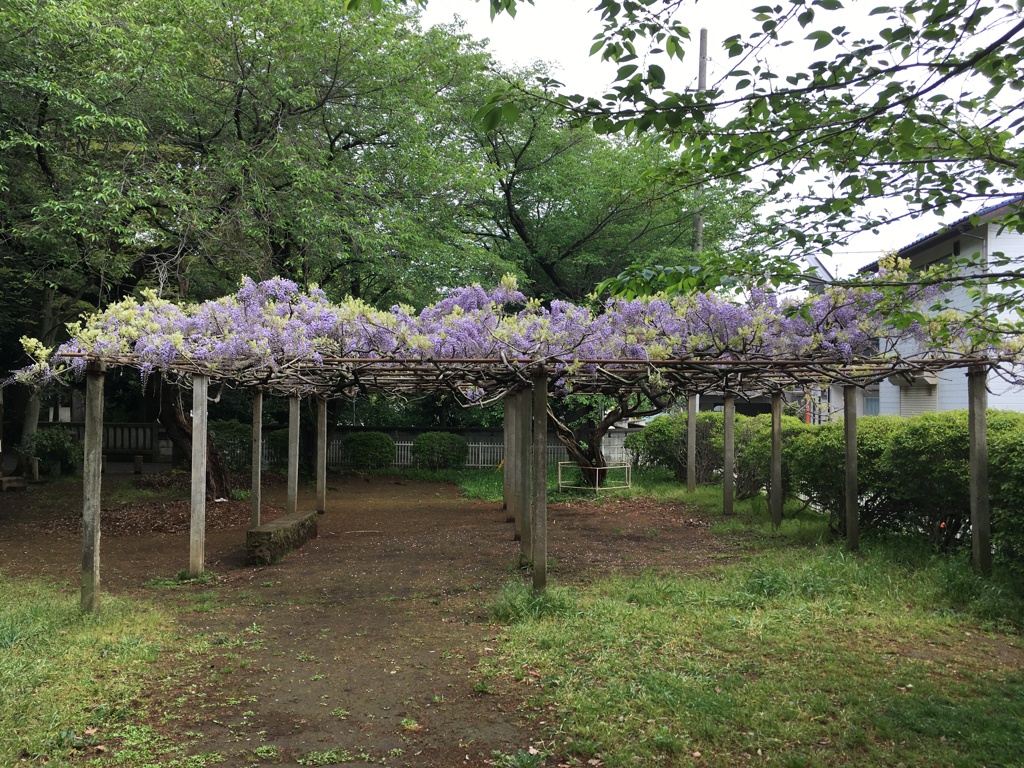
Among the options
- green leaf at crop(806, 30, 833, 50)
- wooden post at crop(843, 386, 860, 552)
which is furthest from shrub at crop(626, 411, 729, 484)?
green leaf at crop(806, 30, 833, 50)

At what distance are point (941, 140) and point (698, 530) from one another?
863 cm

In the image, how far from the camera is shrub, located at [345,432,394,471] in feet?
74.3

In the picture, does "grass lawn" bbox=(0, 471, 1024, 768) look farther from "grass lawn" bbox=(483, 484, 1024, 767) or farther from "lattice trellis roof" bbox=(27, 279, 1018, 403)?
"lattice trellis roof" bbox=(27, 279, 1018, 403)

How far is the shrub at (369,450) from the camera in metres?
22.7

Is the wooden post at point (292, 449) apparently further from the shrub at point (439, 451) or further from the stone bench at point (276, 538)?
the shrub at point (439, 451)

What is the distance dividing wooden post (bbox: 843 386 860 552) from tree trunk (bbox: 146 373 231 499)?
12.3 m

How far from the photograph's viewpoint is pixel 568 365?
786 cm

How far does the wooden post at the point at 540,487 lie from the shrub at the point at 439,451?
15.6m

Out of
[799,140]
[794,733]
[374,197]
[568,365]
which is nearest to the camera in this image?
[794,733]

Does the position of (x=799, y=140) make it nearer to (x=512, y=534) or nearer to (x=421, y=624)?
(x=421, y=624)

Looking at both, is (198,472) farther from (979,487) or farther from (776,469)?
(979,487)

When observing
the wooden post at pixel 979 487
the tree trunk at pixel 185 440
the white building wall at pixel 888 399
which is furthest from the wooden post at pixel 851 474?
the tree trunk at pixel 185 440

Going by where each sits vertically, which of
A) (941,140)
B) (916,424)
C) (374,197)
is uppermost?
(374,197)

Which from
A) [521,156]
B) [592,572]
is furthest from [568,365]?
[521,156]
